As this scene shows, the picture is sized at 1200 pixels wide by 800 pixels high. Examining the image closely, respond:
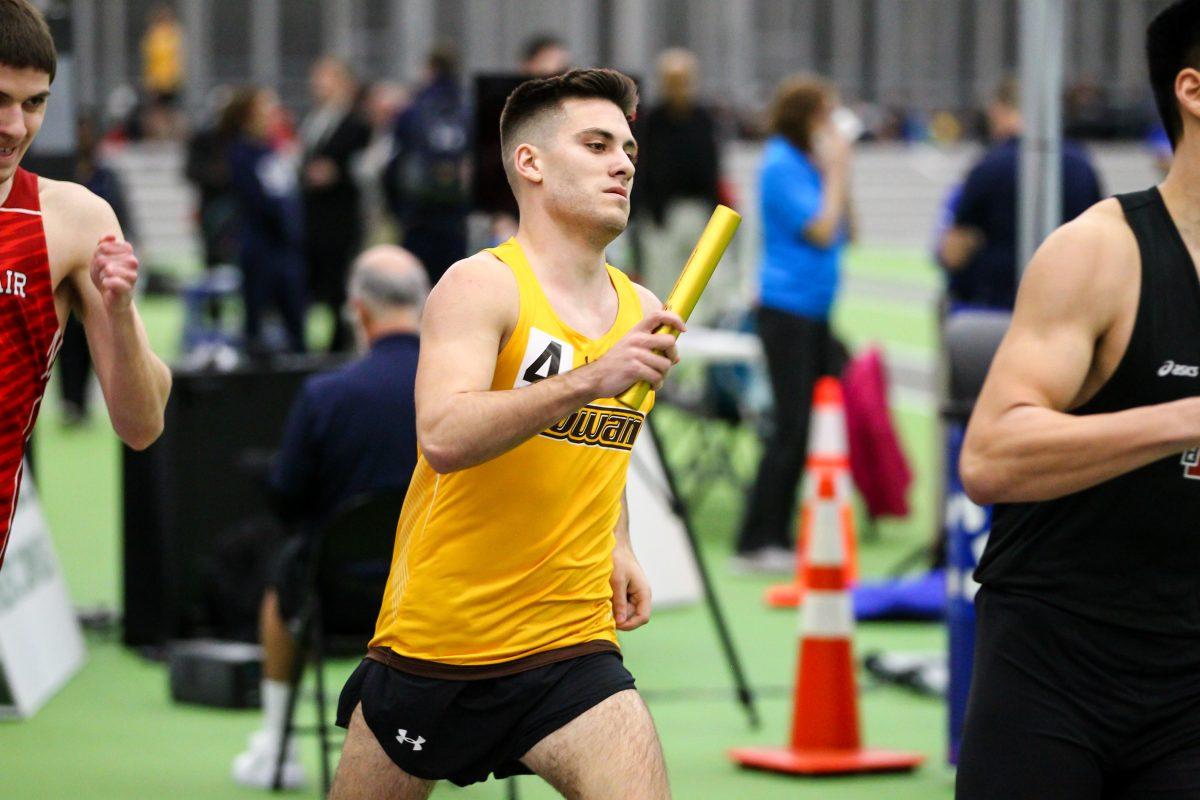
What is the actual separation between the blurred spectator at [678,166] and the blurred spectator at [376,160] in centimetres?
192

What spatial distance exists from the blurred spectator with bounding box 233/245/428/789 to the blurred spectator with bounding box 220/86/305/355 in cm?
987

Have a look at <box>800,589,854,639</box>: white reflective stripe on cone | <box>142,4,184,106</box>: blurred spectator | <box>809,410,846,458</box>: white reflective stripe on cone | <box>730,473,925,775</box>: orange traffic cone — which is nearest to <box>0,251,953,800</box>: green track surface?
<box>730,473,925,775</box>: orange traffic cone

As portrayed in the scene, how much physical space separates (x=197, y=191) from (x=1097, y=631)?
18.5 meters

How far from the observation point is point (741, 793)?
6539 millimetres

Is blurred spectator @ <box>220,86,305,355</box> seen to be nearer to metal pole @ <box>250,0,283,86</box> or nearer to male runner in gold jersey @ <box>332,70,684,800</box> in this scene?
male runner in gold jersey @ <box>332,70,684,800</box>

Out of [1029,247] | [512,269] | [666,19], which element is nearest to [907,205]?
[666,19]

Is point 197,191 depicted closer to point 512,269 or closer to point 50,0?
point 50,0

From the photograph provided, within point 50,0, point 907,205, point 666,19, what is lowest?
point 907,205

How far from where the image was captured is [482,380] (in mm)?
3488

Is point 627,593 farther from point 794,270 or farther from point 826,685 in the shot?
point 794,270

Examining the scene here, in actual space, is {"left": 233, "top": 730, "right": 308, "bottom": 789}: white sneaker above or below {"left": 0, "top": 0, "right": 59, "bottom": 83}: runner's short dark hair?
below

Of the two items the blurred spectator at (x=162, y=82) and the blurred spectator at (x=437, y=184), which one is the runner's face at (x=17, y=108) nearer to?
the blurred spectator at (x=437, y=184)

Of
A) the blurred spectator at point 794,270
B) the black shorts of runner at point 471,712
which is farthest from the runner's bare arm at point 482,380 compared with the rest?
the blurred spectator at point 794,270

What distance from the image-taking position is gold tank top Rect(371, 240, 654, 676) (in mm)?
3666
